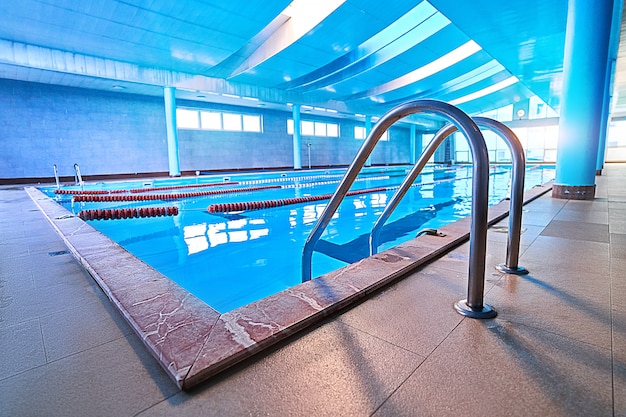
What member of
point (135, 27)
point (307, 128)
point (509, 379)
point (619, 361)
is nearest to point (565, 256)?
point (619, 361)

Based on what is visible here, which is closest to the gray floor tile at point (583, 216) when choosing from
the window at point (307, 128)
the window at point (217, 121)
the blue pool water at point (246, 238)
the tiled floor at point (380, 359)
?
the blue pool water at point (246, 238)

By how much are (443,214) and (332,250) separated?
2.83 meters

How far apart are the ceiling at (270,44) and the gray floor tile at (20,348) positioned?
8.58 meters

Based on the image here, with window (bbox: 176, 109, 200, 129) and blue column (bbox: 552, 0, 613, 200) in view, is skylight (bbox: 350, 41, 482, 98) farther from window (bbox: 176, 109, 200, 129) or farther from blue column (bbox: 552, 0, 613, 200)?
window (bbox: 176, 109, 200, 129)

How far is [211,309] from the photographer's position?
1.29 meters

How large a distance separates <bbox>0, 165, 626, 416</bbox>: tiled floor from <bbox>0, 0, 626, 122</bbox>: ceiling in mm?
8011

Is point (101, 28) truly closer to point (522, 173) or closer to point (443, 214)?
point (443, 214)

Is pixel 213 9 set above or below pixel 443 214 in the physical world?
above

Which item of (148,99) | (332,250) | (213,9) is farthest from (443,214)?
(148,99)

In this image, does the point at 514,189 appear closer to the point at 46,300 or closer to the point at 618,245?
the point at 618,245

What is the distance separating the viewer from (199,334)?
1.09 m

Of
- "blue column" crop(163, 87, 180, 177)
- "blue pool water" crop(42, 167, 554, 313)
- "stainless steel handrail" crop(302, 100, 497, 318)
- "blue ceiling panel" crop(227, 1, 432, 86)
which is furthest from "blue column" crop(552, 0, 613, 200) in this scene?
"blue column" crop(163, 87, 180, 177)

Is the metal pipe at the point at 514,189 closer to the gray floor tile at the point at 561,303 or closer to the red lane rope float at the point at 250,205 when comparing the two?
the gray floor tile at the point at 561,303

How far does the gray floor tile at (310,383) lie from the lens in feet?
2.61
